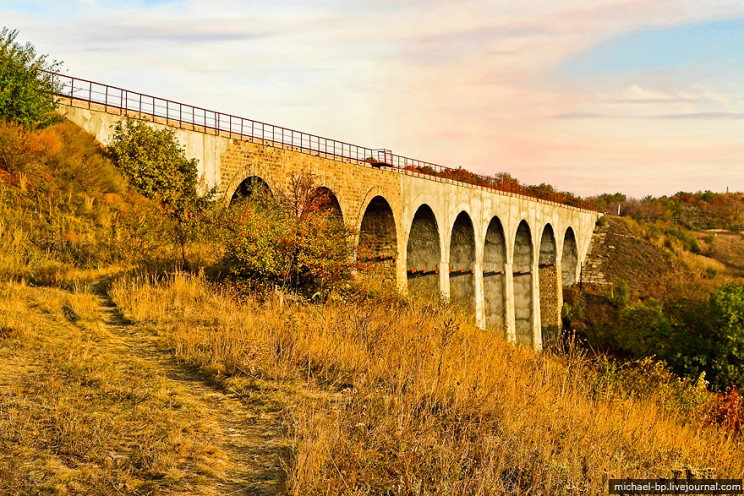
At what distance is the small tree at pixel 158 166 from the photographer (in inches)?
675

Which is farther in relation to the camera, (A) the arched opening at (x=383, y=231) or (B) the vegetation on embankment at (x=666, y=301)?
(A) the arched opening at (x=383, y=231)

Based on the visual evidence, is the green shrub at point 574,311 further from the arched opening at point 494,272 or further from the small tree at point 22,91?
the small tree at point 22,91

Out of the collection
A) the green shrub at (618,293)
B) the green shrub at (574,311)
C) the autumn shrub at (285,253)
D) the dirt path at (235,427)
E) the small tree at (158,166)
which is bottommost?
the green shrub at (574,311)

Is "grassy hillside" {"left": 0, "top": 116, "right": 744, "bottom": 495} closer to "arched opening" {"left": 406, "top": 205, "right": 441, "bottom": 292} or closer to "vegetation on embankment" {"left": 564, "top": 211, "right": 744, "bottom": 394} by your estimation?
"vegetation on embankment" {"left": 564, "top": 211, "right": 744, "bottom": 394}

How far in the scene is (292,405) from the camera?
5.86m

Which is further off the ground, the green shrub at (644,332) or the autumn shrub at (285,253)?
the autumn shrub at (285,253)

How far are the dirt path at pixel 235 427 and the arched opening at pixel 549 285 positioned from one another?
3964cm

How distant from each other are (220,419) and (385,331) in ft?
10.2

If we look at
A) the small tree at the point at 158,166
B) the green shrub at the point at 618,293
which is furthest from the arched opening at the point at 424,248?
the green shrub at the point at 618,293

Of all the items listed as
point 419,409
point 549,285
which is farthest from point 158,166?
point 549,285

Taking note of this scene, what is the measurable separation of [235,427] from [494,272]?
1337 inches

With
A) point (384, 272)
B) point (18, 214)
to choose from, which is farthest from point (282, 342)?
point (384, 272)

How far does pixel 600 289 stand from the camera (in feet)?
163

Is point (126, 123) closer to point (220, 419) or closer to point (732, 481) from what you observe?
point (220, 419)
